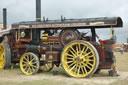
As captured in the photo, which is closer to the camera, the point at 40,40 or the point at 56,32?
the point at 56,32

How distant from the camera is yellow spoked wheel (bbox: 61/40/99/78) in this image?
730 cm

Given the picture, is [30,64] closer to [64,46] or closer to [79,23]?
[64,46]

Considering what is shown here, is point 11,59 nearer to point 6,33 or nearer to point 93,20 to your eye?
point 6,33

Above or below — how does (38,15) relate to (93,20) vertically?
above

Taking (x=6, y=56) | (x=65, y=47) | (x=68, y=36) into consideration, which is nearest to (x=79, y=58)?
(x=65, y=47)

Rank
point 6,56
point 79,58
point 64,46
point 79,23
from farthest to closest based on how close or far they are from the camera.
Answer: point 6,56 < point 64,46 < point 79,23 < point 79,58

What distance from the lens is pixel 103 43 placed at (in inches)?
299

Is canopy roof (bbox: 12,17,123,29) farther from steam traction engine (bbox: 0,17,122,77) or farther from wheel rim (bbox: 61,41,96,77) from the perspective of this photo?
wheel rim (bbox: 61,41,96,77)

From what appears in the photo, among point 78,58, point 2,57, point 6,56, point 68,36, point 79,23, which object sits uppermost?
point 79,23

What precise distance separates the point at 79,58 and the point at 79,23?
1.43m

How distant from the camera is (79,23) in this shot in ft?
25.8

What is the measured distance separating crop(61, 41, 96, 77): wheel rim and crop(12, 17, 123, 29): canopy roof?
86 centimetres

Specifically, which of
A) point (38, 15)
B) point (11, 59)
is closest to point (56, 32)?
point (11, 59)

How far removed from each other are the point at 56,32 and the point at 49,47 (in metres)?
0.76
